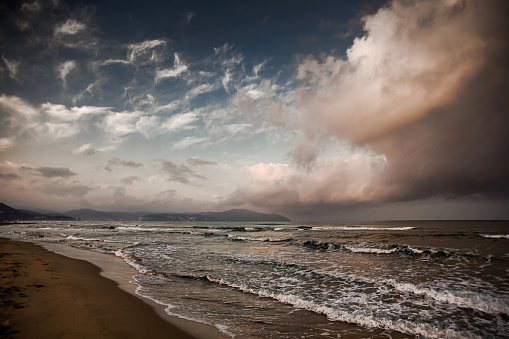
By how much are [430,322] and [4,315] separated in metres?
11.1

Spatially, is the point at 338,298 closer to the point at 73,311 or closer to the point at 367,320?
the point at 367,320

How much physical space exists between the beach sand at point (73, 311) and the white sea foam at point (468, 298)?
8.41 m

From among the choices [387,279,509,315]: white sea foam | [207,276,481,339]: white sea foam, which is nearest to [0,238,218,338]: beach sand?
[207,276,481,339]: white sea foam

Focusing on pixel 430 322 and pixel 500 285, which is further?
pixel 500 285

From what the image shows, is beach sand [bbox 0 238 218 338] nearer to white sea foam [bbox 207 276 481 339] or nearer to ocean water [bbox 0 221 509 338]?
ocean water [bbox 0 221 509 338]

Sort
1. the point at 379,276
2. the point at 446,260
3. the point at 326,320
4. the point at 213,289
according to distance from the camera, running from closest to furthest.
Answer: the point at 326,320
the point at 213,289
the point at 379,276
the point at 446,260

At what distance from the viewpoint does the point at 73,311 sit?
6.42 metres

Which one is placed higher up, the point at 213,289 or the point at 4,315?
the point at 4,315

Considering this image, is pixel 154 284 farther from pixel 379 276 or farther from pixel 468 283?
pixel 468 283

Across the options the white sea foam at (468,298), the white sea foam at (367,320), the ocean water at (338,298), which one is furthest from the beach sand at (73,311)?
the white sea foam at (468,298)

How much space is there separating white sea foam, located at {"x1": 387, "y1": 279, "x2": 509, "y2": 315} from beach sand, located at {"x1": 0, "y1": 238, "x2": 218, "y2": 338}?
8.41 metres

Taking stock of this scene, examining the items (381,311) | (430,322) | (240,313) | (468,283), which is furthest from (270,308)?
(468,283)

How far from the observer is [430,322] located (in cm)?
668

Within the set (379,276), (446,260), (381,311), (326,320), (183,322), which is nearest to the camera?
(183,322)
